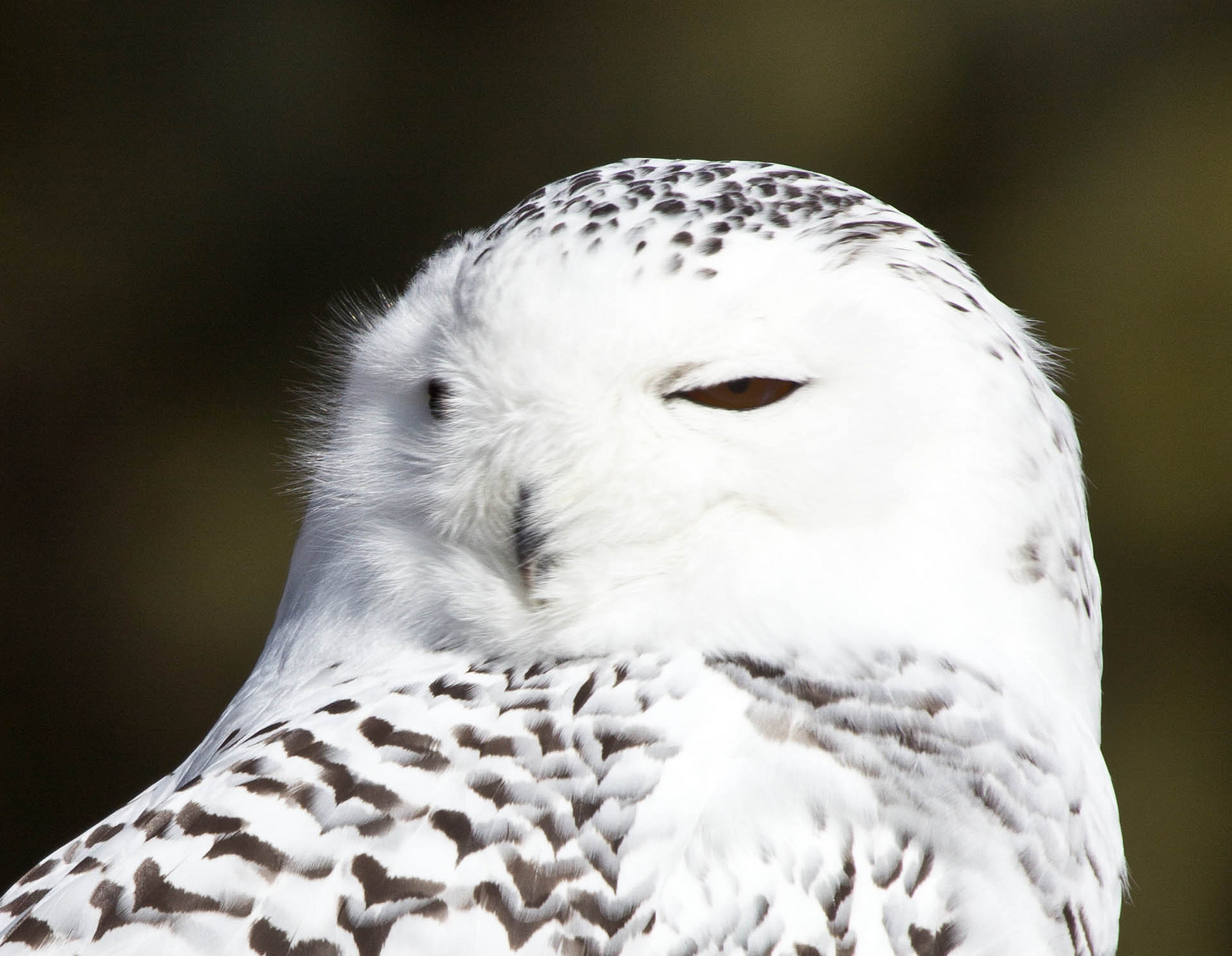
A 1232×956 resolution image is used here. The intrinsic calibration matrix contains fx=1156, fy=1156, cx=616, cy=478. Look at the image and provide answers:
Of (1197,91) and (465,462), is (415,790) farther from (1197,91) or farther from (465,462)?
(1197,91)

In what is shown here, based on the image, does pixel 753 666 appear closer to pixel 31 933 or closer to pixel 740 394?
pixel 740 394

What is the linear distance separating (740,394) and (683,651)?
0.78ft

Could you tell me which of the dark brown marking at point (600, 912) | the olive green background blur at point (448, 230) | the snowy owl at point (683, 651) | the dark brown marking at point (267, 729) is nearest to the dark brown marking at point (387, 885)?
the snowy owl at point (683, 651)

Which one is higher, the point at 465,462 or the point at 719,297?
the point at 719,297

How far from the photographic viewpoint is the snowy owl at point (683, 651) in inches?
35.9

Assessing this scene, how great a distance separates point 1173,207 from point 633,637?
7.76 ft

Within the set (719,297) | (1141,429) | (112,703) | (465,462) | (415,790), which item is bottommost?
(112,703)

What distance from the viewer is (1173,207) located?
2820 millimetres

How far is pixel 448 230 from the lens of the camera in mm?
3037

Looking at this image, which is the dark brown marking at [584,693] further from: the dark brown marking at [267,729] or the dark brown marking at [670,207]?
the dark brown marking at [670,207]

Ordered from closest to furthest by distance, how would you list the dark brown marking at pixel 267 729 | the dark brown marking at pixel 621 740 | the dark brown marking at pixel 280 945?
1. the dark brown marking at pixel 280 945
2. the dark brown marking at pixel 621 740
3. the dark brown marking at pixel 267 729

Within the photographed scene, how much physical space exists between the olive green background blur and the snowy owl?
6.22 feet

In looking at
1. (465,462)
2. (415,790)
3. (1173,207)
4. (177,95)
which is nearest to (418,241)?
(177,95)

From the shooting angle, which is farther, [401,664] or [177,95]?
[177,95]
